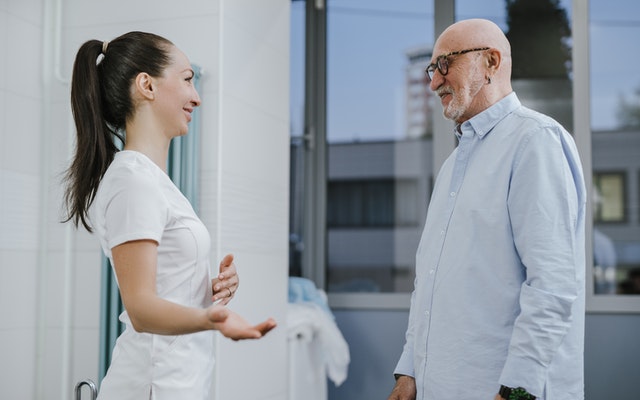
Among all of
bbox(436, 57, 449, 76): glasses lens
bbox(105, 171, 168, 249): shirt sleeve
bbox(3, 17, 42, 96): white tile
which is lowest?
bbox(105, 171, 168, 249): shirt sleeve

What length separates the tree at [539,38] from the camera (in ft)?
12.1

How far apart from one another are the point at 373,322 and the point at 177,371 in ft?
8.52

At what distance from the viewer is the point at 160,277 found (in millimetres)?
1268

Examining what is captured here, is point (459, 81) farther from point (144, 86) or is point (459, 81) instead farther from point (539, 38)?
point (539, 38)

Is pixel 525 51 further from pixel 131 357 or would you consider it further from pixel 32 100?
pixel 131 357

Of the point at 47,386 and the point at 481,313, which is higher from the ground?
the point at 481,313

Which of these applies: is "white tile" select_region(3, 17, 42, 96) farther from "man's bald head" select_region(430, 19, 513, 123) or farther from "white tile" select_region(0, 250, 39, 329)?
"man's bald head" select_region(430, 19, 513, 123)

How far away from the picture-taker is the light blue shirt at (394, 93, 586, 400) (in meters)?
1.46

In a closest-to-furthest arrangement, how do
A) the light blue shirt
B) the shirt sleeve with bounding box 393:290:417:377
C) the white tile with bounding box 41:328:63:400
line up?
the light blue shirt, the shirt sleeve with bounding box 393:290:417:377, the white tile with bounding box 41:328:63:400

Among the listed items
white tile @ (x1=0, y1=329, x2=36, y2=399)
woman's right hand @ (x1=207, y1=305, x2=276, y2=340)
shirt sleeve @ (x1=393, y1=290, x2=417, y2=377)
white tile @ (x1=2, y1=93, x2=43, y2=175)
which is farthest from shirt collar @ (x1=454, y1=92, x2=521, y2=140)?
white tile @ (x1=0, y1=329, x2=36, y2=399)

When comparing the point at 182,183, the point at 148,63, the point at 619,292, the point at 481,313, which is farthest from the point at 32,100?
the point at 619,292

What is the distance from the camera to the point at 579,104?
142 inches

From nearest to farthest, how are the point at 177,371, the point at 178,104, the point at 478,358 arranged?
the point at 177,371 → the point at 178,104 → the point at 478,358

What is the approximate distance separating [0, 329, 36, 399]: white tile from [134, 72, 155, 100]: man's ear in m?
1.27
